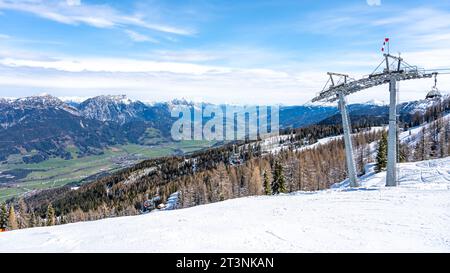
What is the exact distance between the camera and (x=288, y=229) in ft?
63.0

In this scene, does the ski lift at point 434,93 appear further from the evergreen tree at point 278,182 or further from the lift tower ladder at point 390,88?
the evergreen tree at point 278,182

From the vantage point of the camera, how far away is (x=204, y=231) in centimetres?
2002

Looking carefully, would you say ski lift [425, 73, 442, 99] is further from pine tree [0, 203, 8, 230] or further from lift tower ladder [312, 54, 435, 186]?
pine tree [0, 203, 8, 230]

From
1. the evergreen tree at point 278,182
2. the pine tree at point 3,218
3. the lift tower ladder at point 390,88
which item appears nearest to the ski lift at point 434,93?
the lift tower ladder at point 390,88

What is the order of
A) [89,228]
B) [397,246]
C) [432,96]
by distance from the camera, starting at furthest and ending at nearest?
[432,96] → [89,228] → [397,246]

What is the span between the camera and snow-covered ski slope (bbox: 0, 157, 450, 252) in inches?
654

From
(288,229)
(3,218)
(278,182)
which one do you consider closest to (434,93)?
(288,229)

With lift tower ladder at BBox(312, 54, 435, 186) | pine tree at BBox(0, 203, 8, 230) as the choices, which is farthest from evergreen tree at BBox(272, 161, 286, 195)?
pine tree at BBox(0, 203, 8, 230)

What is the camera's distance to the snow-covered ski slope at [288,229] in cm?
1661

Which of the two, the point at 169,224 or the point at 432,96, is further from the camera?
the point at 432,96
